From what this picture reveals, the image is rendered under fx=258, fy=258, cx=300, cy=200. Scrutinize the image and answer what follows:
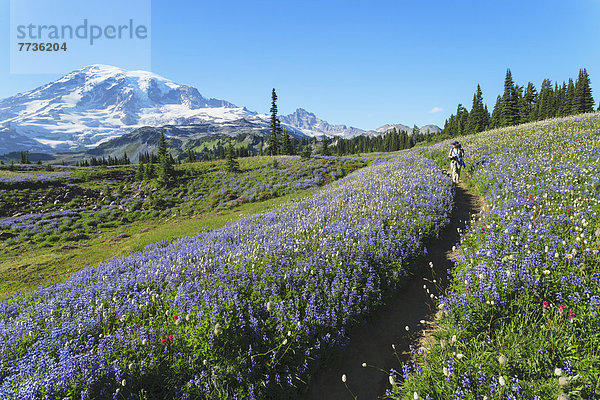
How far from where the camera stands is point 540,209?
7.65 m

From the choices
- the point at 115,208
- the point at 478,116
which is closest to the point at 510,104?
the point at 478,116

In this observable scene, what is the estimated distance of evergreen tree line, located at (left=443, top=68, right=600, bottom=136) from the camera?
241ft

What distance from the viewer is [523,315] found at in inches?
182

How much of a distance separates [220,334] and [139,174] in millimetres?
46222

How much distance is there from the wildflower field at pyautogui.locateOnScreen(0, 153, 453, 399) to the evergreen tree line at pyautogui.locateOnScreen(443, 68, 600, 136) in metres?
94.8

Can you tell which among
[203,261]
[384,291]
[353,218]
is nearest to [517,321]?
[384,291]

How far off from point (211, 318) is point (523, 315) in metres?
5.71

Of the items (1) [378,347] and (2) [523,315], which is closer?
(2) [523,315]

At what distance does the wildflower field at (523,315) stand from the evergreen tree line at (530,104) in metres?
92.3

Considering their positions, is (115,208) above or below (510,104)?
below

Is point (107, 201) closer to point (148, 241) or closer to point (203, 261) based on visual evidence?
point (148, 241)

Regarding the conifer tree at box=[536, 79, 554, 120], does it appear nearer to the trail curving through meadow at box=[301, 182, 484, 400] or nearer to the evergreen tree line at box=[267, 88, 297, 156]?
the evergreen tree line at box=[267, 88, 297, 156]

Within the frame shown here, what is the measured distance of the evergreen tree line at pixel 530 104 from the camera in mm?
73562

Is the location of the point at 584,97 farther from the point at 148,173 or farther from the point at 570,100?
the point at 148,173
